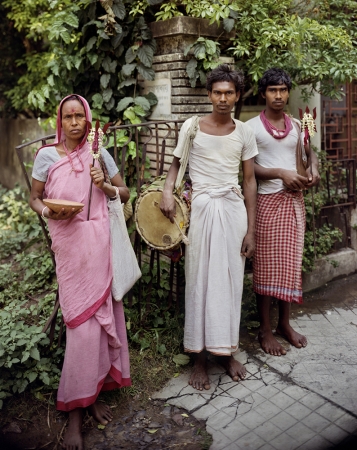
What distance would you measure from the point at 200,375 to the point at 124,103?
272 cm

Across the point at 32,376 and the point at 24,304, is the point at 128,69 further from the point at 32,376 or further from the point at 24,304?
the point at 32,376

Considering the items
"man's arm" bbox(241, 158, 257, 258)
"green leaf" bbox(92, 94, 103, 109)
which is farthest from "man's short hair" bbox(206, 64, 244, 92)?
"green leaf" bbox(92, 94, 103, 109)

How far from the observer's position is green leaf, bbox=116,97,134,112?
4973mm

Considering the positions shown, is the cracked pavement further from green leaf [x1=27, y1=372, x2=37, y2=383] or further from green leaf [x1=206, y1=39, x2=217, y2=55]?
green leaf [x1=206, y1=39, x2=217, y2=55]

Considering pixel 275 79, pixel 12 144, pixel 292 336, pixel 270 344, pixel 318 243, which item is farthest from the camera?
pixel 12 144

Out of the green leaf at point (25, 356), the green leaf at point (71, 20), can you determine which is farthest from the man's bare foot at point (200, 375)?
the green leaf at point (71, 20)

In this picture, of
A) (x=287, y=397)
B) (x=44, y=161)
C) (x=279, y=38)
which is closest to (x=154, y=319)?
(x=287, y=397)

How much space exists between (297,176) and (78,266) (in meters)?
1.92

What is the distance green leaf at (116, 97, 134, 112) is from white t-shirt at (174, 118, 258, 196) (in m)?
1.45

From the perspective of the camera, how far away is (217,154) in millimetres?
3674

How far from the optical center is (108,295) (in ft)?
10.9

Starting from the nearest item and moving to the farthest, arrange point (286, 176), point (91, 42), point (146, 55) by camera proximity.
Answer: point (286, 176)
point (146, 55)
point (91, 42)

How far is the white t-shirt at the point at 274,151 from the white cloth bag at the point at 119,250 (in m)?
1.37

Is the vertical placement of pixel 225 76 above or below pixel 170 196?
above
